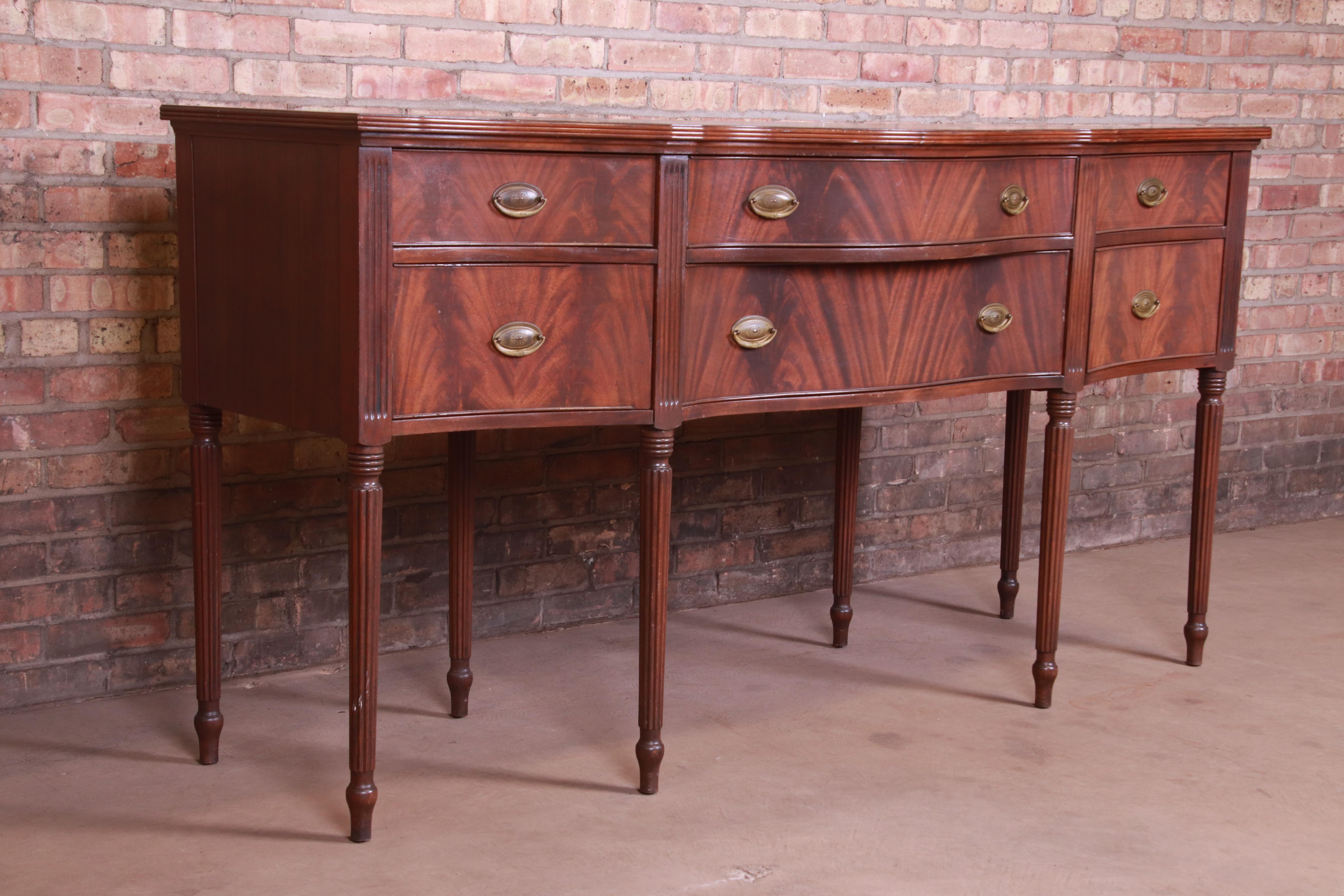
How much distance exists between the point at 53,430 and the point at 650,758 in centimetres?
115

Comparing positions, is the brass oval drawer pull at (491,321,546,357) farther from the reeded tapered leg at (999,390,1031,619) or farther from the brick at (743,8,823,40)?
the reeded tapered leg at (999,390,1031,619)

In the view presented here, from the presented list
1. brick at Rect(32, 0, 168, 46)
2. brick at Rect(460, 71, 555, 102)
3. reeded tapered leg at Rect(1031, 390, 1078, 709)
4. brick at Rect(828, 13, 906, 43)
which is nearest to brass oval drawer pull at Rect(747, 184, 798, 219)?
reeded tapered leg at Rect(1031, 390, 1078, 709)

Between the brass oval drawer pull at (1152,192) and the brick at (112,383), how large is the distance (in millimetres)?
1732

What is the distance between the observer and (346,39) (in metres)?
2.74

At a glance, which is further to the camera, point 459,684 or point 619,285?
point 459,684

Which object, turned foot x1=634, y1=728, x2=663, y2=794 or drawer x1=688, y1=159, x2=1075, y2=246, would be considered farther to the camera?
turned foot x1=634, y1=728, x2=663, y2=794

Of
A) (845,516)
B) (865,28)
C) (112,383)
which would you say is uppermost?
(865,28)

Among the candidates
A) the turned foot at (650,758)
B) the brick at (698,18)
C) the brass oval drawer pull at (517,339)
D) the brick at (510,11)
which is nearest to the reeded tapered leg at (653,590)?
the turned foot at (650,758)

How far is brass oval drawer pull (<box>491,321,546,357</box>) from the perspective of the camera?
212 cm

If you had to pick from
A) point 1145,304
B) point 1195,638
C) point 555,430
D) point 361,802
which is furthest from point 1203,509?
point 361,802

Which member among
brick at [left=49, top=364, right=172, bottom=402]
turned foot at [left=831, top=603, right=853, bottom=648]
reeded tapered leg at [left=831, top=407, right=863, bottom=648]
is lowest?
turned foot at [left=831, top=603, right=853, bottom=648]

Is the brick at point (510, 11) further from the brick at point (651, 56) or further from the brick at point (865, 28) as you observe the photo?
the brick at point (865, 28)

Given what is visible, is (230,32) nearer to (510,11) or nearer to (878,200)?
(510,11)

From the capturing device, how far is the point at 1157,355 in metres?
2.85
